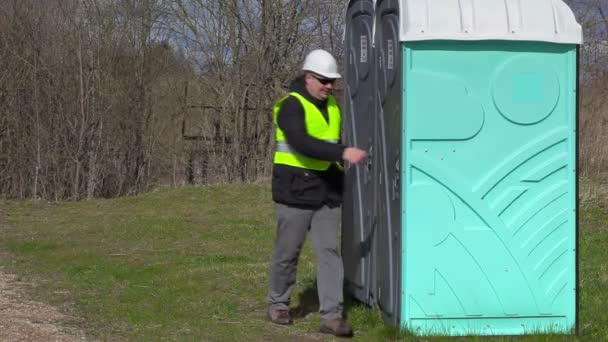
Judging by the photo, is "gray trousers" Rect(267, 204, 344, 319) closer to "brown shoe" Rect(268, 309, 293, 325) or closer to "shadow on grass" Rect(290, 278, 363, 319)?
"brown shoe" Rect(268, 309, 293, 325)

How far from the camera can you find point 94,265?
1138 cm

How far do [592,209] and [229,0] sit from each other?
1247 cm

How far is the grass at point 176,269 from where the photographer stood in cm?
765

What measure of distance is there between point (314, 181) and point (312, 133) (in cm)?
33

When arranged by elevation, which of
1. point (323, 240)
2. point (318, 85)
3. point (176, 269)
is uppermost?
point (318, 85)

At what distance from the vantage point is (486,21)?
666 centimetres

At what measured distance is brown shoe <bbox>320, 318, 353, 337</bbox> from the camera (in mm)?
7238

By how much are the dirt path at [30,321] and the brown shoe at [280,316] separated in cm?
134

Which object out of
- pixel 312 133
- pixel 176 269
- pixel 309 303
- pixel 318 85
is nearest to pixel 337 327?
pixel 312 133

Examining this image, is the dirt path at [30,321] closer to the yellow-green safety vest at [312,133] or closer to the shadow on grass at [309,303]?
the shadow on grass at [309,303]

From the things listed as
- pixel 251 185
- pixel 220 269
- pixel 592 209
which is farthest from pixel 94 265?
pixel 251 185

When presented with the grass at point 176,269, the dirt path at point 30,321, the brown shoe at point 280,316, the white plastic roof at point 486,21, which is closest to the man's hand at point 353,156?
the white plastic roof at point 486,21

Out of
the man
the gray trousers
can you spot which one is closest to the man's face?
the man

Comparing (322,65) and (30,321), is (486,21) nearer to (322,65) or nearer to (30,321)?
(322,65)
